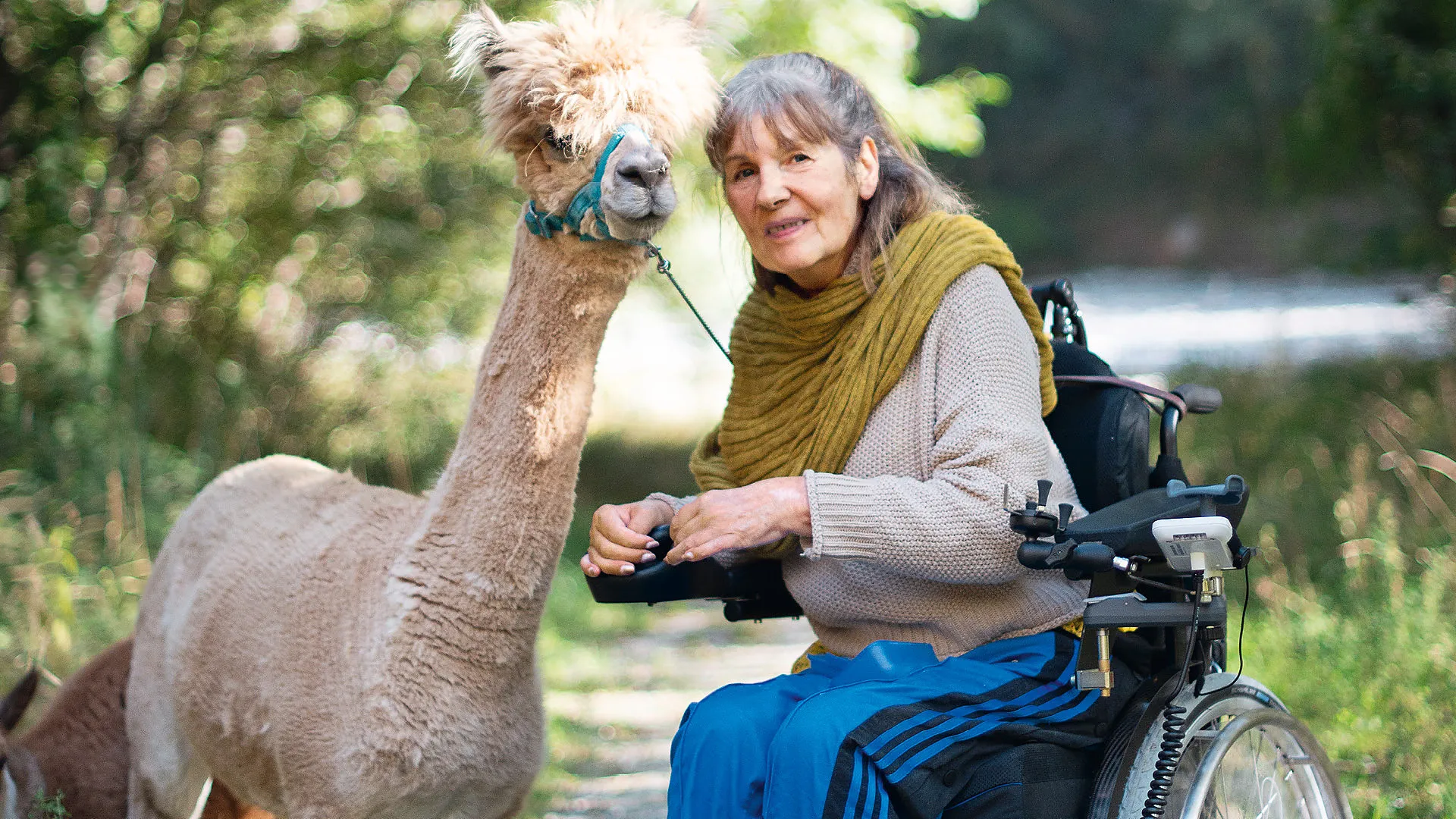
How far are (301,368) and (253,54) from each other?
180 centimetres

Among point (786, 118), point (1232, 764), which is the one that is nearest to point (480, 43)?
point (786, 118)

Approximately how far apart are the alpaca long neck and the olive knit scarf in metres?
0.32

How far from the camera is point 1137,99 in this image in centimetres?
2533

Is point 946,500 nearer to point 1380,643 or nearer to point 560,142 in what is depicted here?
point 560,142

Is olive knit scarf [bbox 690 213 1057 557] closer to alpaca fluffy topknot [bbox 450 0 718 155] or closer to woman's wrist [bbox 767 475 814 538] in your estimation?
A: woman's wrist [bbox 767 475 814 538]

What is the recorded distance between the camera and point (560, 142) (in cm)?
236

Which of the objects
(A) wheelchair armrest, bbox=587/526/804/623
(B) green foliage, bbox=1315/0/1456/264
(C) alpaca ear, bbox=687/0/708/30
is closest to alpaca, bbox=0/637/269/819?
(A) wheelchair armrest, bbox=587/526/804/623

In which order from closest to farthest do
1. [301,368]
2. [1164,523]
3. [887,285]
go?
[1164,523]
[887,285]
[301,368]

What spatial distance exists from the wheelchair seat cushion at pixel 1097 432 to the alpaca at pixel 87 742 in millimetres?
2325

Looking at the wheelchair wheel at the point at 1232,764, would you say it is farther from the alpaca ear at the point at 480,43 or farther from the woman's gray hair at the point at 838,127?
the alpaca ear at the point at 480,43

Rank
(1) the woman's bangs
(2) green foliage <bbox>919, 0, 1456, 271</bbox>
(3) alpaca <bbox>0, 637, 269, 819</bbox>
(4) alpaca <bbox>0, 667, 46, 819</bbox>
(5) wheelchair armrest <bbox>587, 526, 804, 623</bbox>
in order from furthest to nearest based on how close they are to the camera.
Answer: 1. (2) green foliage <bbox>919, 0, 1456, 271</bbox>
2. (3) alpaca <bbox>0, 637, 269, 819</bbox>
3. (4) alpaca <bbox>0, 667, 46, 819</bbox>
4. (5) wheelchair armrest <bbox>587, 526, 804, 623</bbox>
5. (1) the woman's bangs

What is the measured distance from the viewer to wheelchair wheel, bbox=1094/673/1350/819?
1.98 metres

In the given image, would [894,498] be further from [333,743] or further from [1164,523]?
[333,743]

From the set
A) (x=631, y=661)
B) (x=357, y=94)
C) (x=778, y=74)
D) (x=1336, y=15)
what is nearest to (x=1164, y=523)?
(x=778, y=74)
